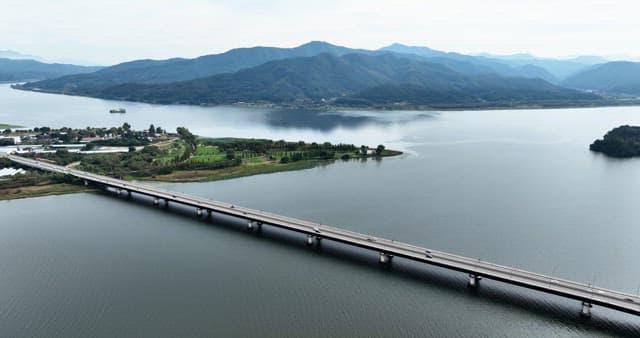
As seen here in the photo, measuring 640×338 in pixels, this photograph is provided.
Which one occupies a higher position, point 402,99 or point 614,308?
point 402,99

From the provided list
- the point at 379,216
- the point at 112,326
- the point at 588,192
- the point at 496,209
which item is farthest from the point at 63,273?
the point at 588,192

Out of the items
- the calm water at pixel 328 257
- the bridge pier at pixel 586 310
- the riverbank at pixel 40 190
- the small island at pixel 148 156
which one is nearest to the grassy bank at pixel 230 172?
the small island at pixel 148 156

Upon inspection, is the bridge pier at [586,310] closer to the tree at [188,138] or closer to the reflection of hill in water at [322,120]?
the tree at [188,138]

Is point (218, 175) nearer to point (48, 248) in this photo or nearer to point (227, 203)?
point (227, 203)

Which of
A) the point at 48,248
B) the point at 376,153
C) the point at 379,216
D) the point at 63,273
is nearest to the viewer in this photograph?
the point at 63,273

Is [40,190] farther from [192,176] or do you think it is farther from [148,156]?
[148,156]

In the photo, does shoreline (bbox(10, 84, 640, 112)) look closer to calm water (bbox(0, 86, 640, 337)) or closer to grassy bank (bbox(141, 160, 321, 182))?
grassy bank (bbox(141, 160, 321, 182))

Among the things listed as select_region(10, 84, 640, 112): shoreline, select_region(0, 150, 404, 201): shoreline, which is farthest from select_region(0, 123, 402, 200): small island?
select_region(10, 84, 640, 112): shoreline
